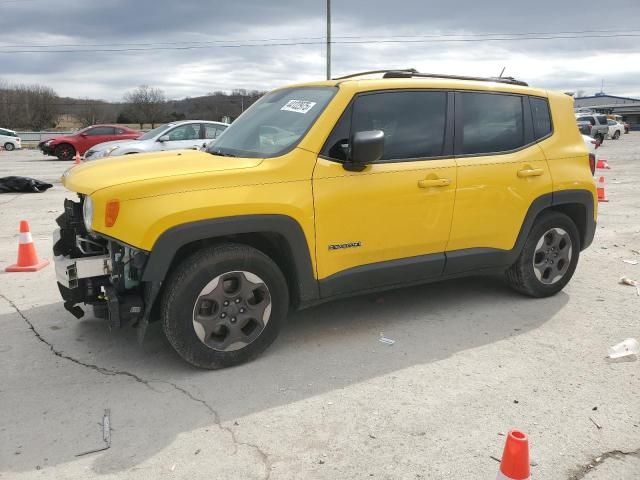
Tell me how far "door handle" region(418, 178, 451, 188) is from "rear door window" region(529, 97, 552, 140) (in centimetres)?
115

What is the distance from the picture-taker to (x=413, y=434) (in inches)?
117

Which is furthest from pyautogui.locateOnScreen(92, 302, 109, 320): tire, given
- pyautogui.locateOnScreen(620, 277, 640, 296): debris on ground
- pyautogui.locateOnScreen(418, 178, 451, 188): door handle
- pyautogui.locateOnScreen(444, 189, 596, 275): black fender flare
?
pyautogui.locateOnScreen(620, 277, 640, 296): debris on ground

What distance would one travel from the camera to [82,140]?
24266mm

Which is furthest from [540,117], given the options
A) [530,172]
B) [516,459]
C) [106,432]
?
[106,432]

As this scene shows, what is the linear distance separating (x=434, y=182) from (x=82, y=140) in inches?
917

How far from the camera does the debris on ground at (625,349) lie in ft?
13.1

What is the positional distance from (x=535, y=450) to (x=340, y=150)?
7.20ft

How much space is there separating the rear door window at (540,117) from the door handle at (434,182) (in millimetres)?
1149

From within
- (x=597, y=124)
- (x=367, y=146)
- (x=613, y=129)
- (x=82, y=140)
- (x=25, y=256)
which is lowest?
(x=25, y=256)

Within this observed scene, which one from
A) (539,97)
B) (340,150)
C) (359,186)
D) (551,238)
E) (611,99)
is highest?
(611,99)

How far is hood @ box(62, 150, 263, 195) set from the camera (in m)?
3.45

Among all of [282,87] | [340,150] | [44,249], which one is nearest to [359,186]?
[340,150]

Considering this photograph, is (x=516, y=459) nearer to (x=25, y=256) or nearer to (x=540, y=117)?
(x=540, y=117)

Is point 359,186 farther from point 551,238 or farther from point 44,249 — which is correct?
point 44,249
